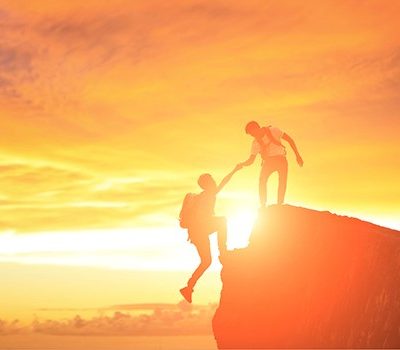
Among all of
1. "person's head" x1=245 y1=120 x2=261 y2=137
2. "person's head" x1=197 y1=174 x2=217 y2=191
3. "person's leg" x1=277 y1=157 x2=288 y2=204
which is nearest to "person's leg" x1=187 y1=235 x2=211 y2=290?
"person's head" x1=197 y1=174 x2=217 y2=191

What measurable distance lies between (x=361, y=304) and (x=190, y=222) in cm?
577

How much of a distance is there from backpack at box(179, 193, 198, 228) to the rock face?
3.52 metres

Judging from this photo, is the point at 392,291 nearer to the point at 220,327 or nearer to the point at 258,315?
the point at 258,315

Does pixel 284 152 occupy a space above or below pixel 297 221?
above

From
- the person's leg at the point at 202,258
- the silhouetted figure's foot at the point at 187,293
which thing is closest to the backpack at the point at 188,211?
the person's leg at the point at 202,258

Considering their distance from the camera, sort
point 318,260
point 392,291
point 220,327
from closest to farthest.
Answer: point 392,291 → point 318,260 → point 220,327

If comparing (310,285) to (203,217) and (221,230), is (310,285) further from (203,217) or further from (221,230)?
(203,217)

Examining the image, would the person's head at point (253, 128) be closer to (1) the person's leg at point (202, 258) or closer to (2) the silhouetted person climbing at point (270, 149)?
(2) the silhouetted person climbing at point (270, 149)

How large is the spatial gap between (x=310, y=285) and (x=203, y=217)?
416cm

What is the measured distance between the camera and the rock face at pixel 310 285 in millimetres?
25031

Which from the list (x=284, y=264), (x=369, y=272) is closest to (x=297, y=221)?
(x=284, y=264)

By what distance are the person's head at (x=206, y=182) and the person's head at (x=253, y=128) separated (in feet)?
6.21

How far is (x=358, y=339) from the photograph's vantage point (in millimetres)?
24906

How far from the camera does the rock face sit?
985 inches
